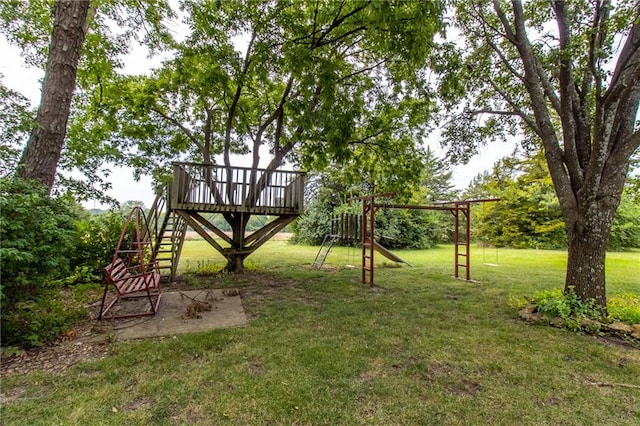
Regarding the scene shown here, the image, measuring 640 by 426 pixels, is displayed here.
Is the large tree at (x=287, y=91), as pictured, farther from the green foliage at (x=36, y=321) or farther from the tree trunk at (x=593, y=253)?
the green foliage at (x=36, y=321)

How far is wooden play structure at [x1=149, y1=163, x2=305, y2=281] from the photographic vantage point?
7055 millimetres

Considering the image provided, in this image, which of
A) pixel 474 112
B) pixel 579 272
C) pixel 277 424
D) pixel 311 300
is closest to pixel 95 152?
pixel 311 300

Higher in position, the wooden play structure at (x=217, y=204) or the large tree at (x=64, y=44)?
the large tree at (x=64, y=44)

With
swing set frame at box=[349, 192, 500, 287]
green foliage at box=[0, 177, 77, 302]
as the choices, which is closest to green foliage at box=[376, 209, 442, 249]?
swing set frame at box=[349, 192, 500, 287]

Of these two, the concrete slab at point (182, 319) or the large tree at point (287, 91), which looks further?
the large tree at point (287, 91)

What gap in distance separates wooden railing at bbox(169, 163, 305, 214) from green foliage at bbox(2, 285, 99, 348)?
3.47 metres

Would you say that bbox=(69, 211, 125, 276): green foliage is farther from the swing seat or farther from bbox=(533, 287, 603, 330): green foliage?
bbox=(533, 287, 603, 330): green foliage

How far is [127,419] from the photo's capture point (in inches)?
80.3

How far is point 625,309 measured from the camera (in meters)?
4.09

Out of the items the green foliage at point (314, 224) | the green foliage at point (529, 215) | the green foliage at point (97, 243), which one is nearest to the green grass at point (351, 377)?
the green foliage at point (97, 243)

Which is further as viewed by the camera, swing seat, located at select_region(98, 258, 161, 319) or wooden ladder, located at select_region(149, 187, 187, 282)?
wooden ladder, located at select_region(149, 187, 187, 282)

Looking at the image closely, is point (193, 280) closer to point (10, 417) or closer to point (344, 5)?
point (10, 417)

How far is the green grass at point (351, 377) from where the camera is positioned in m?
2.12

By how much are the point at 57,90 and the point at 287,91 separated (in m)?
4.78
